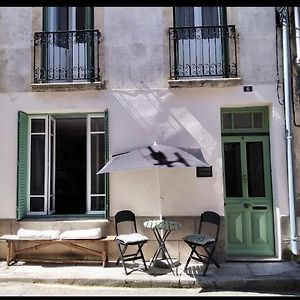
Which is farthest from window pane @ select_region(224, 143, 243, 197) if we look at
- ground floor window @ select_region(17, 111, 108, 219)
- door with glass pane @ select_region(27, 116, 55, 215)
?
door with glass pane @ select_region(27, 116, 55, 215)

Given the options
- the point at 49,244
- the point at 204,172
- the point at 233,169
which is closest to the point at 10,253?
the point at 49,244

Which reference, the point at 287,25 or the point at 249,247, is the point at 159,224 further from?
the point at 287,25

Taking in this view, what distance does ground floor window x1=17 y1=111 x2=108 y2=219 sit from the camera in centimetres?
755

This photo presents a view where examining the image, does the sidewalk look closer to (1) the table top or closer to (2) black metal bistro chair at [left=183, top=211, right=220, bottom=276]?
(2) black metal bistro chair at [left=183, top=211, right=220, bottom=276]

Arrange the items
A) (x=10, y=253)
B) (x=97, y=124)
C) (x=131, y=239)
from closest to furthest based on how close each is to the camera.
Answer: (x=131, y=239) → (x=10, y=253) → (x=97, y=124)

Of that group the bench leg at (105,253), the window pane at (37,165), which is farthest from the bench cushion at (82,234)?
the window pane at (37,165)

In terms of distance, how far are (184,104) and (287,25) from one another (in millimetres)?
2464

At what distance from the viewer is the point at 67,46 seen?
7.73 meters

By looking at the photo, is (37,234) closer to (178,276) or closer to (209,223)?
(178,276)

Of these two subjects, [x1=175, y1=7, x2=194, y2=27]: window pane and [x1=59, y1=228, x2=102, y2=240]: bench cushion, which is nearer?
[x1=59, y1=228, x2=102, y2=240]: bench cushion

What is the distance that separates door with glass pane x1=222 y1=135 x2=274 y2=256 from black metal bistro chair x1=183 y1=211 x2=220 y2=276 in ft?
1.93

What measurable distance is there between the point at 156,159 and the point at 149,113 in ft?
4.31

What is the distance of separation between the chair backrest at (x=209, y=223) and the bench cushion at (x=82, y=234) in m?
1.91

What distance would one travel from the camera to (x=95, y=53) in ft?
24.8
